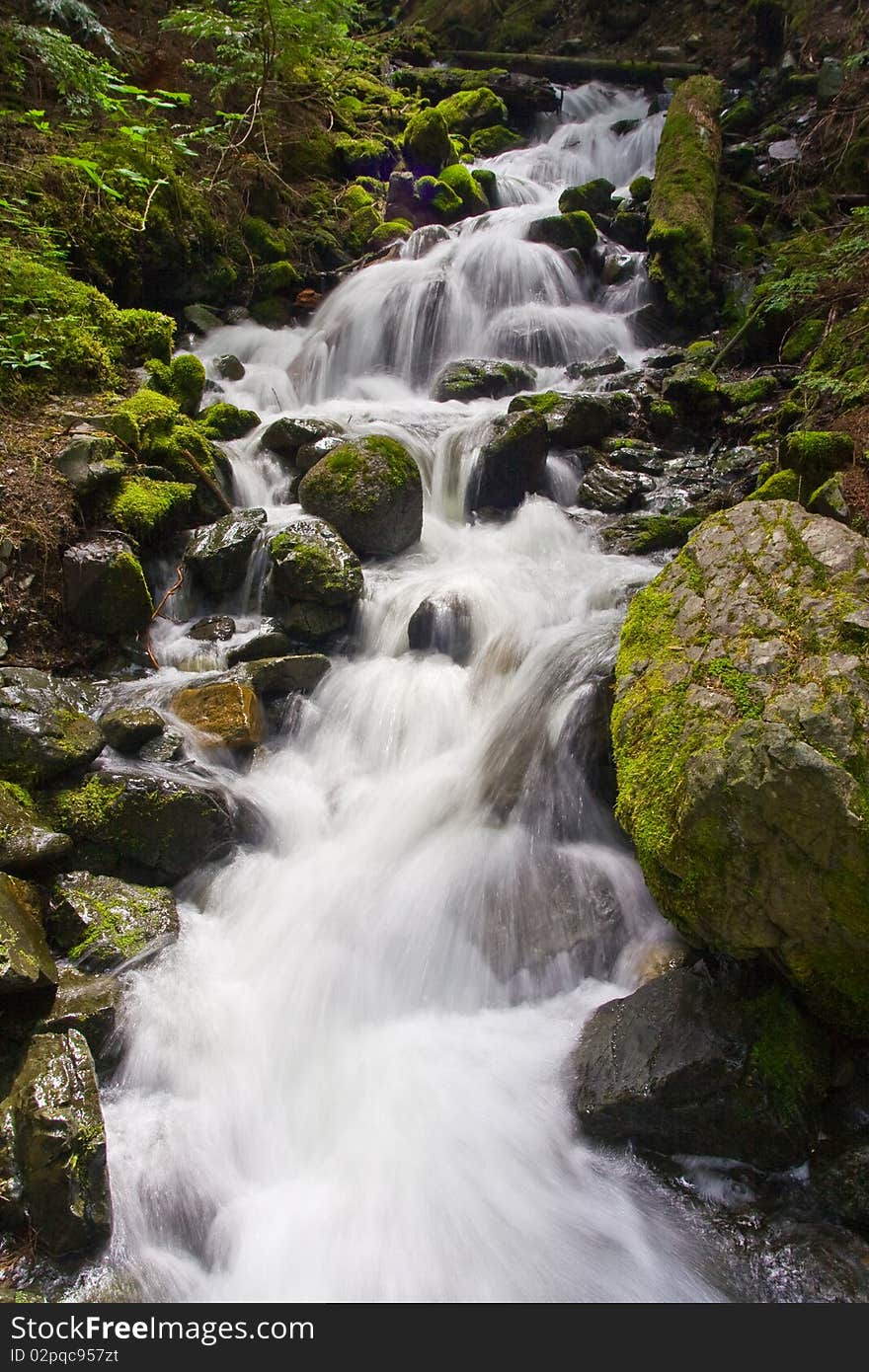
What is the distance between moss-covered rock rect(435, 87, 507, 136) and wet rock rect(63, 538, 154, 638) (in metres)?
18.3

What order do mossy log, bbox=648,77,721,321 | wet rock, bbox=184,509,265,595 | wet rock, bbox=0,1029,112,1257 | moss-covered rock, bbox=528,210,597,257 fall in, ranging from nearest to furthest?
1. wet rock, bbox=0,1029,112,1257
2. wet rock, bbox=184,509,265,595
3. mossy log, bbox=648,77,721,321
4. moss-covered rock, bbox=528,210,597,257

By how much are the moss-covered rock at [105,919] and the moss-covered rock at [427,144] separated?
17.1m

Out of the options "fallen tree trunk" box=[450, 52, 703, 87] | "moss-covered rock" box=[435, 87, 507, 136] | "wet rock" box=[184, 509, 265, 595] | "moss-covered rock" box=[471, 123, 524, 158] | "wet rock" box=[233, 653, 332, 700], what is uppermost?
"fallen tree trunk" box=[450, 52, 703, 87]

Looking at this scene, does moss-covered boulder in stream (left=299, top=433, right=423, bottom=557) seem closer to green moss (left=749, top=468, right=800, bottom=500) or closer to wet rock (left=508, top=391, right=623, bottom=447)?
wet rock (left=508, top=391, right=623, bottom=447)

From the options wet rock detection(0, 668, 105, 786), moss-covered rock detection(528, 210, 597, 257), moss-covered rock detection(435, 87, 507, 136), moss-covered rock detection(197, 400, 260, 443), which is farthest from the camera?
moss-covered rock detection(435, 87, 507, 136)

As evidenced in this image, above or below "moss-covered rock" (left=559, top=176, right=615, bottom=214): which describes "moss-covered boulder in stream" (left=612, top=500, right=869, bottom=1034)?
below

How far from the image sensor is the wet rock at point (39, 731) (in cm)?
399

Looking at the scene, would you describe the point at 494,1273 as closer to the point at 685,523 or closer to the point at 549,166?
the point at 685,523

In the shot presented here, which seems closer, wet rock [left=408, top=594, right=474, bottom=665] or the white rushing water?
the white rushing water

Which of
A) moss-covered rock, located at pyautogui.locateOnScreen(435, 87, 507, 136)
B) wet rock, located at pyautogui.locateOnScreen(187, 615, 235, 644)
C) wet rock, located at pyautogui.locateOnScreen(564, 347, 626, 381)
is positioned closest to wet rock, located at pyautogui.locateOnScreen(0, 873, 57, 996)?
wet rock, located at pyautogui.locateOnScreen(187, 615, 235, 644)

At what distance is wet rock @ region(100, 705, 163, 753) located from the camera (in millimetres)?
4559
